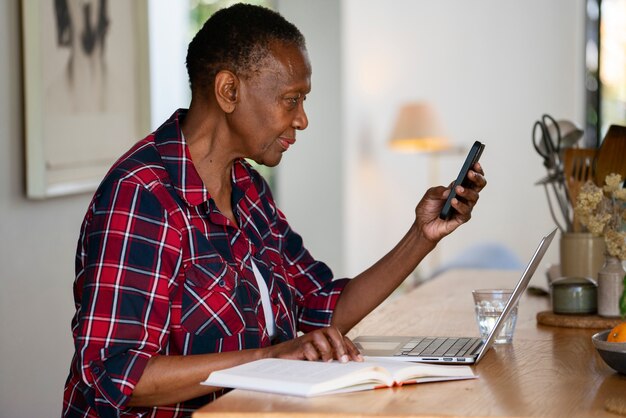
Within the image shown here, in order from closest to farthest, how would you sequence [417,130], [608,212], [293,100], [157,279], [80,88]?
1. [157,279]
2. [293,100]
3. [608,212]
4. [80,88]
5. [417,130]

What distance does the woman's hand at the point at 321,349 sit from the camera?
163 centimetres

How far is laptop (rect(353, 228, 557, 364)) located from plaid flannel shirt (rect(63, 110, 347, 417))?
22 centimetres

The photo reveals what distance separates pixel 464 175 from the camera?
6.20 feet

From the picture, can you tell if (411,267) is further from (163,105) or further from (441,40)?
(441,40)

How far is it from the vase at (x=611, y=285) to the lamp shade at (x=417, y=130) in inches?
150

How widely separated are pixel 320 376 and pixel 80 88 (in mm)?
1929

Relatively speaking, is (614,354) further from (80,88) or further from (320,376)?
(80,88)

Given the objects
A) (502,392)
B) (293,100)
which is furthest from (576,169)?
(502,392)

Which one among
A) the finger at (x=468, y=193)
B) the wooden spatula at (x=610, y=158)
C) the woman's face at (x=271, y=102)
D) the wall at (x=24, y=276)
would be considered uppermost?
the woman's face at (x=271, y=102)

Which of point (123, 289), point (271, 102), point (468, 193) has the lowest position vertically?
point (123, 289)

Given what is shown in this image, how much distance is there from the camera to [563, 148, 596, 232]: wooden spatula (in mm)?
2564

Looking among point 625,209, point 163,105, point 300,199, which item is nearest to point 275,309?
point 625,209

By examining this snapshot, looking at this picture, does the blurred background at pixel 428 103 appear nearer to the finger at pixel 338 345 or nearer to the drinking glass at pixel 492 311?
the drinking glass at pixel 492 311

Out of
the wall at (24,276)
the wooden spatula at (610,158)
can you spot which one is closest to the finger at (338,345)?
the wooden spatula at (610,158)
